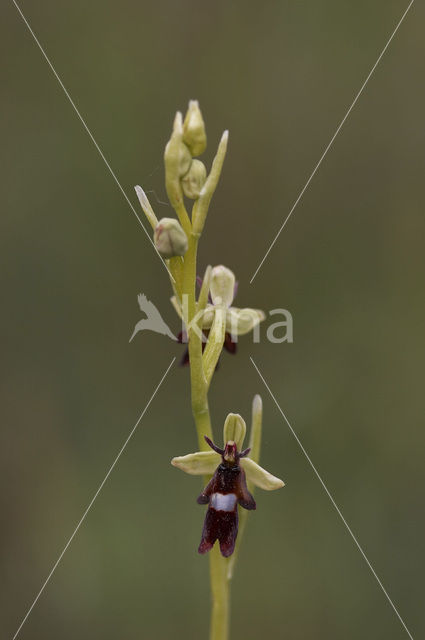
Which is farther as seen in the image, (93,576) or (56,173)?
(56,173)

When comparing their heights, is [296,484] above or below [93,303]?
below

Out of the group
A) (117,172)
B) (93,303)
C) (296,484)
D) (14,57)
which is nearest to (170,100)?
(117,172)

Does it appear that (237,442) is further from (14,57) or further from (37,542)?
(14,57)

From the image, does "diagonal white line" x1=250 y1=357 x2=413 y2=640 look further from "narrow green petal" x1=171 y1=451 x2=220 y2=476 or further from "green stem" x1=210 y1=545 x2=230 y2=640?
"narrow green petal" x1=171 y1=451 x2=220 y2=476

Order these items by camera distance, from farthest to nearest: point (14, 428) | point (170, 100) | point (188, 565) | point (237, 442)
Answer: point (170, 100)
point (14, 428)
point (188, 565)
point (237, 442)

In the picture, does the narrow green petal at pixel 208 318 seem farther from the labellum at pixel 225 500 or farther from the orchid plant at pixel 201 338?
the labellum at pixel 225 500

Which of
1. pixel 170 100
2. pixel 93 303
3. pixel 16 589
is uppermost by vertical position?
pixel 170 100
